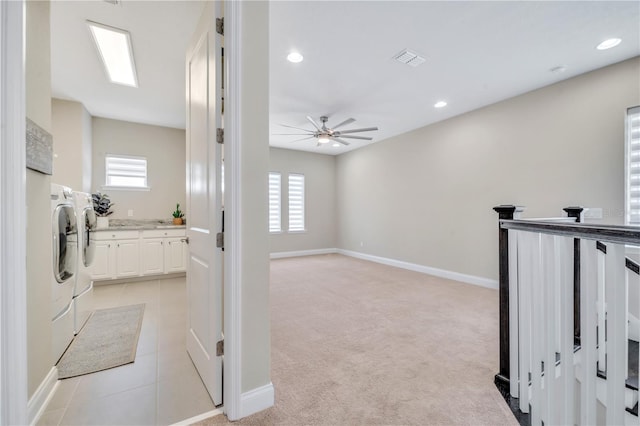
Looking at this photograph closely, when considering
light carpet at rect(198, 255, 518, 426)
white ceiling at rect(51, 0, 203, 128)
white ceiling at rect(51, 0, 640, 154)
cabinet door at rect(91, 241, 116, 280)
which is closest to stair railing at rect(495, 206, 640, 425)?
light carpet at rect(198, 255, 518, 426)

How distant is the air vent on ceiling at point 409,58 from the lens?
114 inches

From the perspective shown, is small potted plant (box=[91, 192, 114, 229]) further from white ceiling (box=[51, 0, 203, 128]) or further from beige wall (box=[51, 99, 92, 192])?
white ceiling (box=[51, 0, 203, 128])

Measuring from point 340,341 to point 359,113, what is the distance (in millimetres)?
3610

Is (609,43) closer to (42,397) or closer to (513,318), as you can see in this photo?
(513,318)

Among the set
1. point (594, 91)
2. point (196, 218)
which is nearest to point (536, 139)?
point (594, 91)

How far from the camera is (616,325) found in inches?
43.6

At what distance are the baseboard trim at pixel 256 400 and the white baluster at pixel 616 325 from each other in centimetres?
164

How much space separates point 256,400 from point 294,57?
3.12m

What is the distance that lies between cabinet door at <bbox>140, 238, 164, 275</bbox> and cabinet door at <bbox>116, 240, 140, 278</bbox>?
9 centimetres

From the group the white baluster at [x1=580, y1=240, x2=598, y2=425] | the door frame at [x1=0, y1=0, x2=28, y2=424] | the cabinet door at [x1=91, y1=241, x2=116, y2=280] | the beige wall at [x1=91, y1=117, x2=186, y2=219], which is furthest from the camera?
the beige wall at [x1=91, y1=117, x2=186, y2=219]

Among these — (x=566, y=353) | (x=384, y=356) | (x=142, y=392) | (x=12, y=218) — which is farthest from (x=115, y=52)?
(x=566, y=353)

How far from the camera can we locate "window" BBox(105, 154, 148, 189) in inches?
197

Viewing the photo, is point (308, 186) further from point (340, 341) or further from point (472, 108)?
point (340, 341)

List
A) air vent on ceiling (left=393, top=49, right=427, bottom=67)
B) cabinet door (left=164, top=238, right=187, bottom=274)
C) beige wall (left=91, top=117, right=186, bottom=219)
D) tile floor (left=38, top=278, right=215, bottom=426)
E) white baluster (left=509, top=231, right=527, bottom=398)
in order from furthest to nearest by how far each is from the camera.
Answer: beige wall (left=91, top=117, right=186, bottom=219) < cabinet door (left=164, top=238, right=187, bottom=274) < air vent on ceiling (left=393, top=49, right=427, bottom=67) < white baluster (left=509, top=231, right=527, bottom=398) < tile floor (left=38, top=278, right=215, bottom=426)
